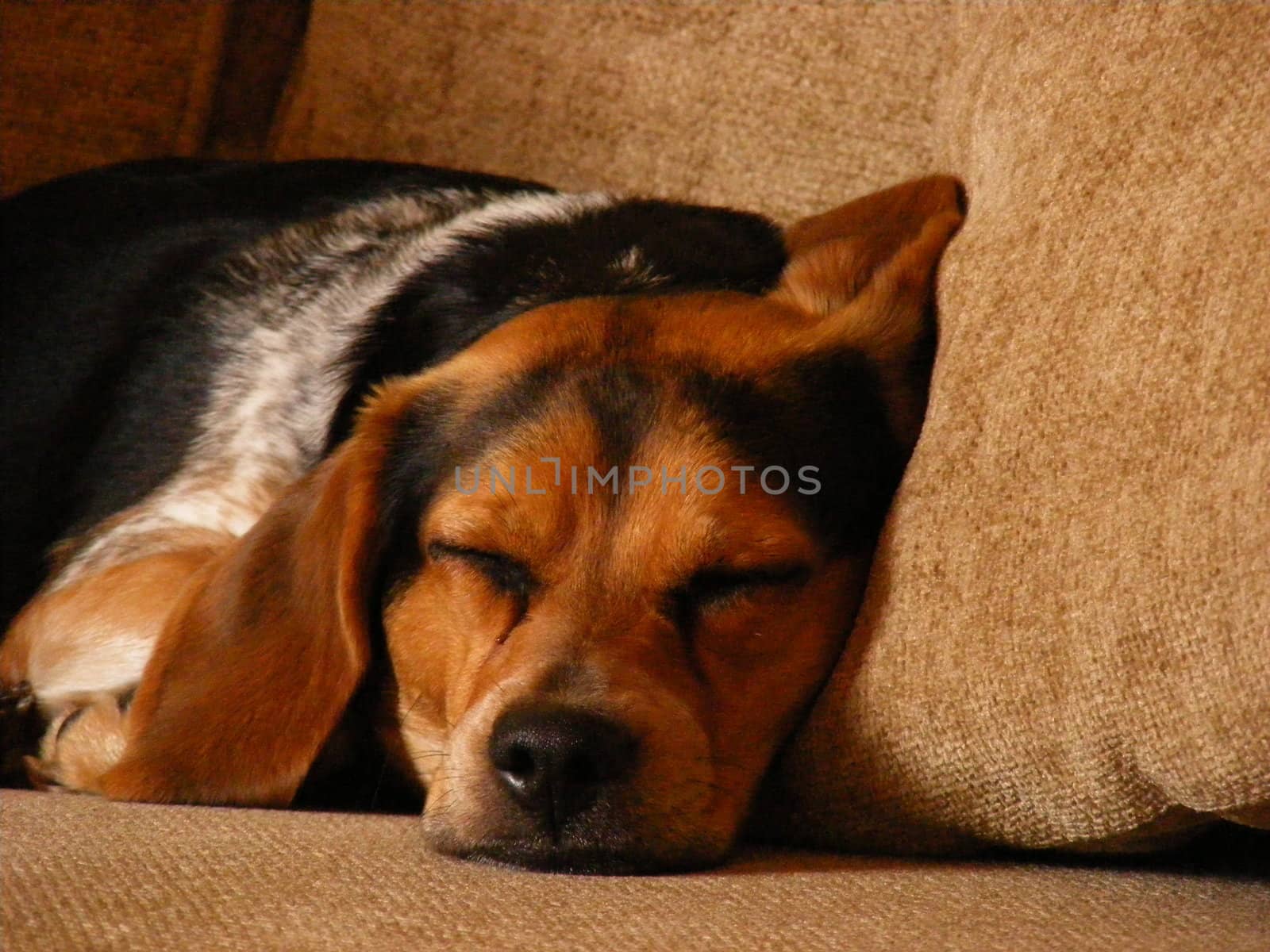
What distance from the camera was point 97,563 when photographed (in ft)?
8.29

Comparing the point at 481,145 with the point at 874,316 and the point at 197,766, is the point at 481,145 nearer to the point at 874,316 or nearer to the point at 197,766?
the point at 874,316

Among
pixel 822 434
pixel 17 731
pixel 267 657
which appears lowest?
pixel 17 731

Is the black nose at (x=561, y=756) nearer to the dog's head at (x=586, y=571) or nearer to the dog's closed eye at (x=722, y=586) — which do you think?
→ the dog's head at (x=586, y=571)

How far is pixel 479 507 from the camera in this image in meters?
1.88

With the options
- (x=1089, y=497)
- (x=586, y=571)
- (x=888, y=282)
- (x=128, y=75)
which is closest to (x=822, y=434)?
(x=888, y=282)

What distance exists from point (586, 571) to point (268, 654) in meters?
0.53

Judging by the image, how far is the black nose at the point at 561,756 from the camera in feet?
5.24

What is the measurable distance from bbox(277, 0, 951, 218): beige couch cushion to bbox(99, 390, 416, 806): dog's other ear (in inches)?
50.6

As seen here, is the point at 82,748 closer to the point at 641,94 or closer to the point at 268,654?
the point at 268,654

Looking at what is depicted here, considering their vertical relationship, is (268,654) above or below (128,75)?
below

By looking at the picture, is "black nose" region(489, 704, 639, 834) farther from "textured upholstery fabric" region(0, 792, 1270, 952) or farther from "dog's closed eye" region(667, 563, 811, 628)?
"dog's closed eye" region(667, 563, 811, 628)

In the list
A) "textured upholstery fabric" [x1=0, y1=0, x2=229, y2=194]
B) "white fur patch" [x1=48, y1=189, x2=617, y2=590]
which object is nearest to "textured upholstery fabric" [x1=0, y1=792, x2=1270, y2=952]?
"white fur patch" [x1=48, y1=189, x2=617, y2=590]

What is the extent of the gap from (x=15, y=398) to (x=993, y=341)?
2.04 meters

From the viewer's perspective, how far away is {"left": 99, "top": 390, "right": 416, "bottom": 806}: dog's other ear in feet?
6.44
